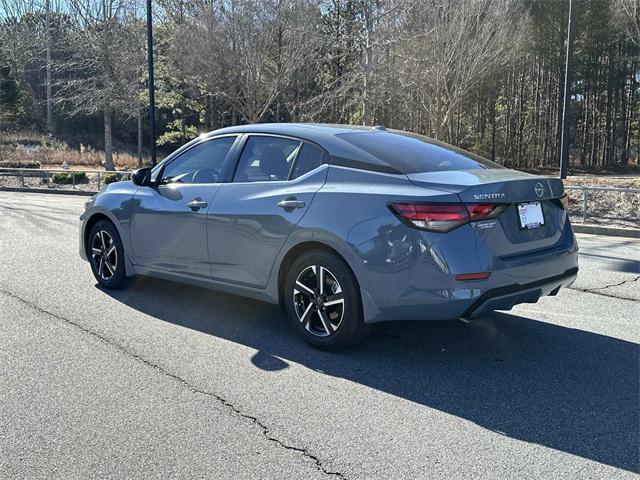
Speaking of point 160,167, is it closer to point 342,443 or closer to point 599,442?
point 342,443

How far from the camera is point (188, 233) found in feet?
18.2

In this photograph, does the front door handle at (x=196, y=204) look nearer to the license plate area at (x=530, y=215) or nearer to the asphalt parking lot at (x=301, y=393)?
the asphalt parking lot at (x=301, y=393)

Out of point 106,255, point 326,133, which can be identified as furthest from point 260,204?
point 106,255

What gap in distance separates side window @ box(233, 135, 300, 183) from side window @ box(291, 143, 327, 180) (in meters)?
0.07

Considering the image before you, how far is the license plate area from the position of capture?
4.37 metres

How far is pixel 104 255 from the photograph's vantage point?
261 inches

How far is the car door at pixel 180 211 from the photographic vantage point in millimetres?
5465

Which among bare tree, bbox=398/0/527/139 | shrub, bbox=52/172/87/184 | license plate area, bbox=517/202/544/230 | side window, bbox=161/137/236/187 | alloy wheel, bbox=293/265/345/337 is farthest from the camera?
shrub, bbox=52/172/87/184

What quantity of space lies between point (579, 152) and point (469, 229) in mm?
52352

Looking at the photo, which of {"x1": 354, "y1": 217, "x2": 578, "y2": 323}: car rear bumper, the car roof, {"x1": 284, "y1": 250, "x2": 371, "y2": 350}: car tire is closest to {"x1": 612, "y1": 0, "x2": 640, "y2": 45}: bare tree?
the car roof

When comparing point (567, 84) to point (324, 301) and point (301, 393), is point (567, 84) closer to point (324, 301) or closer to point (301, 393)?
point (324, 301)

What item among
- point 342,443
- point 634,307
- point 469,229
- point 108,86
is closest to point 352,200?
point 469,229

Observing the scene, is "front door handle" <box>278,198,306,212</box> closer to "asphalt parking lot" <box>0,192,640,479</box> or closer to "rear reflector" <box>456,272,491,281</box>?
"asphalt parking lot" <box>0,192,640,479</box>

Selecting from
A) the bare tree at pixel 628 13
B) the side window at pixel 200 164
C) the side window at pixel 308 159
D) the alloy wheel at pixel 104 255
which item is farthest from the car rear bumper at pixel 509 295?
the bare tree at pixel 628 13
